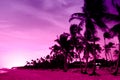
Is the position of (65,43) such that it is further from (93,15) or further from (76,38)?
(93,15)

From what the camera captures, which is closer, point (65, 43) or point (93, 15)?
point (93, 15)

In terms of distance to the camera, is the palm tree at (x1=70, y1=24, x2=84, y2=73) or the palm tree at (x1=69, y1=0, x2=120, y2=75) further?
the palm tree at (x1=70, y1=24, x2=84, y2=73)

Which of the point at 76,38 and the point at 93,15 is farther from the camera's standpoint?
the point at 76,38

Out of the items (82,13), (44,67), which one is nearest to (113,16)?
(82,13)

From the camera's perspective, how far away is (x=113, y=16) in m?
34.9

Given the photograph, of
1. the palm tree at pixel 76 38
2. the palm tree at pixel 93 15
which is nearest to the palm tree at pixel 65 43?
the palm tree at pixel 76 38

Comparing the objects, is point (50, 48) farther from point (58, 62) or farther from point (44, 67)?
point (44, 67)

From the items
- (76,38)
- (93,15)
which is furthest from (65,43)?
(93,15)

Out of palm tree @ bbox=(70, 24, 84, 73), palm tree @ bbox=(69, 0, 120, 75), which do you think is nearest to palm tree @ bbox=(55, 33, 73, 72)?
palm tree @ bbox=(70, 24, 84, 73)

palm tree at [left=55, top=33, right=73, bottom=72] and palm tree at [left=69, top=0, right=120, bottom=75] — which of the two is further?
palm tree at [left=55, top=33, right=73, bottom=72]

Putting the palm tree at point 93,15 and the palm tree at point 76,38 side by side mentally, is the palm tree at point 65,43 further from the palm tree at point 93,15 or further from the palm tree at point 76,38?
the palm tree at point 93,15

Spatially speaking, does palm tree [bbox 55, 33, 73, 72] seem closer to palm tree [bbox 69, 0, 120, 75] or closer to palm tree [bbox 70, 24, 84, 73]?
palm tree [bbox 70, 24, 84, 73]

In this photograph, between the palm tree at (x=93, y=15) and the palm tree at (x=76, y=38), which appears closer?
the palm tree at (x=93, y=15)

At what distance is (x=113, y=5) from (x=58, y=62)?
178 feet
